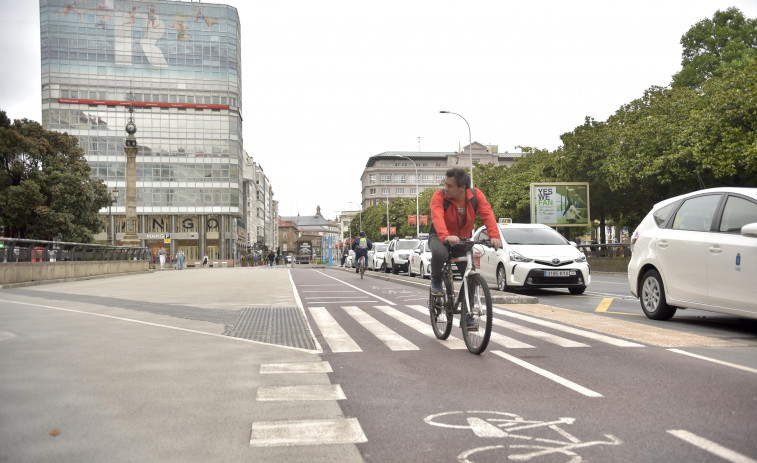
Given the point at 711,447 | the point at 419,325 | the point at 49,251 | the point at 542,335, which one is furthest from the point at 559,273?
the point at 49,251

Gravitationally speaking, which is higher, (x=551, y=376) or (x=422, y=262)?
(x=422, y=262)

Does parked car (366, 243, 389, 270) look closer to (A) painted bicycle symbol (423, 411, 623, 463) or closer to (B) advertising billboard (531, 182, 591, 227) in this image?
(B) advertising billboard (531, 182, 591, 227)

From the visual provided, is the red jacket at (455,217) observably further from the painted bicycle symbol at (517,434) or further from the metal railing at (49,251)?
the metal railing at (49,251)

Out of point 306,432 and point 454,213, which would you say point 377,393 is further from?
point 454,213

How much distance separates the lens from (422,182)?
150750 mm

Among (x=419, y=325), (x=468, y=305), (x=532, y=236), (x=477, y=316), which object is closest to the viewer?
(x=477, y=316)

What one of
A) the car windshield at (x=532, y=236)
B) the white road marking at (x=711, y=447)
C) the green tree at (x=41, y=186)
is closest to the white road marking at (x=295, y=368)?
the white road marking at (x=711, y=447)

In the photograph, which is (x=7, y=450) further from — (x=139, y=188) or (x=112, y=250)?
(x=139, y=188)

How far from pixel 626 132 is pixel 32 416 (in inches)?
1284

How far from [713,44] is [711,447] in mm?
48156

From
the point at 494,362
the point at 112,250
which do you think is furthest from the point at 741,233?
the point at 112,250

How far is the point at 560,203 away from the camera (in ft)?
125

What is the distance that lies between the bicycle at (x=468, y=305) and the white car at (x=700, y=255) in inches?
113

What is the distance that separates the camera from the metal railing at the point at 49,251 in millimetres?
18984
